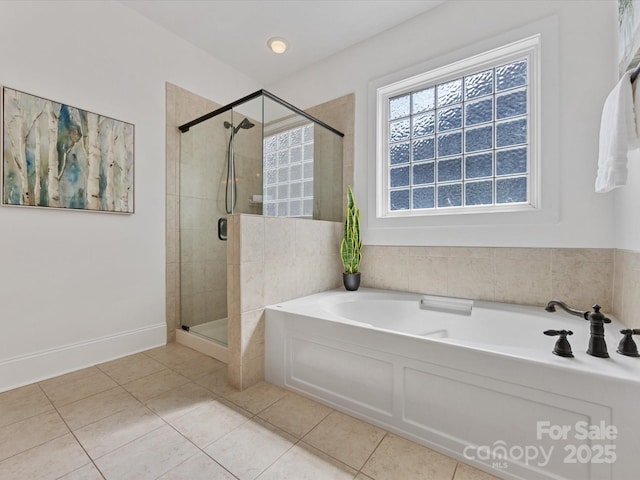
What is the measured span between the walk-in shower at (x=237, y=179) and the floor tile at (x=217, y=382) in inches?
11.4

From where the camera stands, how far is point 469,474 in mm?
1073

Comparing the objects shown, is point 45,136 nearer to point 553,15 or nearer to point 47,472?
point 47,472

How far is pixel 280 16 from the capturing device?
2.26m

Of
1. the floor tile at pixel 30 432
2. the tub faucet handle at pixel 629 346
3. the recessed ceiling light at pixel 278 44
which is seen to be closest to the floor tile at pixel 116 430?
the floor tile at pixel 30 432

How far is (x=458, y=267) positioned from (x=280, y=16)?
246cm

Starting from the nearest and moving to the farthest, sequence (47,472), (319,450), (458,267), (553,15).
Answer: (47,472) < (319,450) < (553,15) < (458,267)

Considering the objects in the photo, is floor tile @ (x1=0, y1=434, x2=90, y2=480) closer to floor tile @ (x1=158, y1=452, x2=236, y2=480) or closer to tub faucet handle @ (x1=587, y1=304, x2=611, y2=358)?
floor tile @ (x1=158, y1=452, x2=236, y2=480)

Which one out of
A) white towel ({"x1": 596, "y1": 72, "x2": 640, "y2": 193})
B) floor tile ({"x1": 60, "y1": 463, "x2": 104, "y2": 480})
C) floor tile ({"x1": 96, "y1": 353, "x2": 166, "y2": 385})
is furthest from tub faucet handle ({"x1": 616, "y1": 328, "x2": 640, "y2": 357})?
floor tile ({"x1": 96, "y1": 353, "x2": 166, "y2": 385})

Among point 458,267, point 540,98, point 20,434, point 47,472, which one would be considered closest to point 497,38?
point 540,98

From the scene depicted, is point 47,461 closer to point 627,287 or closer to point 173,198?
point 173,198

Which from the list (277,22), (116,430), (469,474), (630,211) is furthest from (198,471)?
(277,22)

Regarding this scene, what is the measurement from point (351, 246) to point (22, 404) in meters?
2.26

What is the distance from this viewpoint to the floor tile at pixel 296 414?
135 cm

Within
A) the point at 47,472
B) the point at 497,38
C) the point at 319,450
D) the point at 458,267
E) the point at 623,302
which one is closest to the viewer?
the point at 47,472
